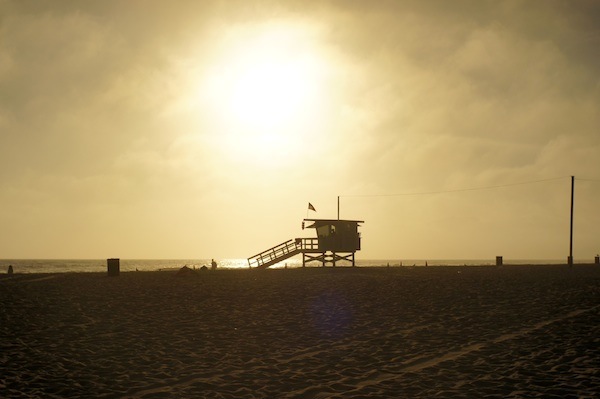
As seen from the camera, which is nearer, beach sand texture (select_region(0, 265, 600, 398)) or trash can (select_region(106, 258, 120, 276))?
beach sand texture (select_region(0, 265, 600, 398))

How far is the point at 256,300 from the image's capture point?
2191 cm

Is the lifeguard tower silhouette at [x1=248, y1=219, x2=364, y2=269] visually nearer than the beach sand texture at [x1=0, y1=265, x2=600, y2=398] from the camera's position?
No

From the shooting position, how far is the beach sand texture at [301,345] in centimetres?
947

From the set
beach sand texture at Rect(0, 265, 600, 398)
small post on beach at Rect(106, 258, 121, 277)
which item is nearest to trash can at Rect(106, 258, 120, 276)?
small post on beach at Rect(106, 258, 121, 277)

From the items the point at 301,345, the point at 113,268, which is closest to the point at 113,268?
the point at 113,268

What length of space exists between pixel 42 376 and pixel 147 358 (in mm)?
2375

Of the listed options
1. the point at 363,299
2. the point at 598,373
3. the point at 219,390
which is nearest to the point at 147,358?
the point at 219,390

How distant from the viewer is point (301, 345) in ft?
43.6

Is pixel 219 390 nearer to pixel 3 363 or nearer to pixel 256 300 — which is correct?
pixel 3 363

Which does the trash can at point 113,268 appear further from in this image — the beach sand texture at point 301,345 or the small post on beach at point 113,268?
the beach sand texture at point 301,345

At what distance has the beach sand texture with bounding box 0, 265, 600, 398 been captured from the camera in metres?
9.47

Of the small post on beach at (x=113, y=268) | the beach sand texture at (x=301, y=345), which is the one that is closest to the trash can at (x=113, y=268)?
the small post on beach at (x=113, y=268)

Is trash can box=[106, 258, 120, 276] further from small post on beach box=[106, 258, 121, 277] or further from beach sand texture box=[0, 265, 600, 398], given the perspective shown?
beach sand texture box=[0, 265, 600, 398]

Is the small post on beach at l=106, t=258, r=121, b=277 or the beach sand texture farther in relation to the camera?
the small post on beach at l=106, t=258, r=121, b=277
